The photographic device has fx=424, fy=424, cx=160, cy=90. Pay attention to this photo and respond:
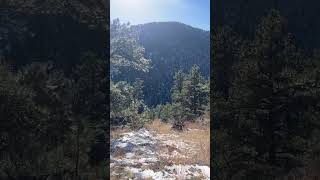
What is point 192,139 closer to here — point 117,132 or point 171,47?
point 117,132

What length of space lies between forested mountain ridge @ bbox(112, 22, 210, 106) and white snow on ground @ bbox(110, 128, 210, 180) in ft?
244

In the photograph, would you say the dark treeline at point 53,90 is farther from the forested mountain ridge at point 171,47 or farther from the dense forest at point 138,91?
the forested mountain ridge at point 171,47

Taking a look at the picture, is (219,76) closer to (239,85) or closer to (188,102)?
(239,85)

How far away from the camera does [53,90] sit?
6312 mm

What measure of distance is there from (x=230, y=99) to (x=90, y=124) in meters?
2.18

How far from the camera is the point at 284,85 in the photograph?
6.52 meters

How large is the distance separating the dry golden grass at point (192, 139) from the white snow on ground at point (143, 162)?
52 cm

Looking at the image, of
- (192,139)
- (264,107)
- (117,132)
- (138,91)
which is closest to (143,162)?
(117,132)

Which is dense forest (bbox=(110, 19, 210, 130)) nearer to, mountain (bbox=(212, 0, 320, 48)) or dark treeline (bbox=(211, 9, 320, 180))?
dark treeline (bbox=(211, 9, 320, 180))

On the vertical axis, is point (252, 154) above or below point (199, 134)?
above

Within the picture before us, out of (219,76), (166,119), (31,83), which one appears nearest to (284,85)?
(219,76)

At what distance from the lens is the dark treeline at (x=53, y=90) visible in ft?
20.2

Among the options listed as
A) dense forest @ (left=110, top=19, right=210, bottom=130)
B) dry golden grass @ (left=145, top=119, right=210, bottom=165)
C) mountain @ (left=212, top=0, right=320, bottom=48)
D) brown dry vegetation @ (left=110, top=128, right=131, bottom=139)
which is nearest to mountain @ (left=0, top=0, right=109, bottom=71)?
mountain @ (left=212, top=0, right=320, bottom=48)

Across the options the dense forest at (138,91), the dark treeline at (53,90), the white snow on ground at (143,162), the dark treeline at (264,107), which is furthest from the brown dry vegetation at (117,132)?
the dark treeline at (264,107)
